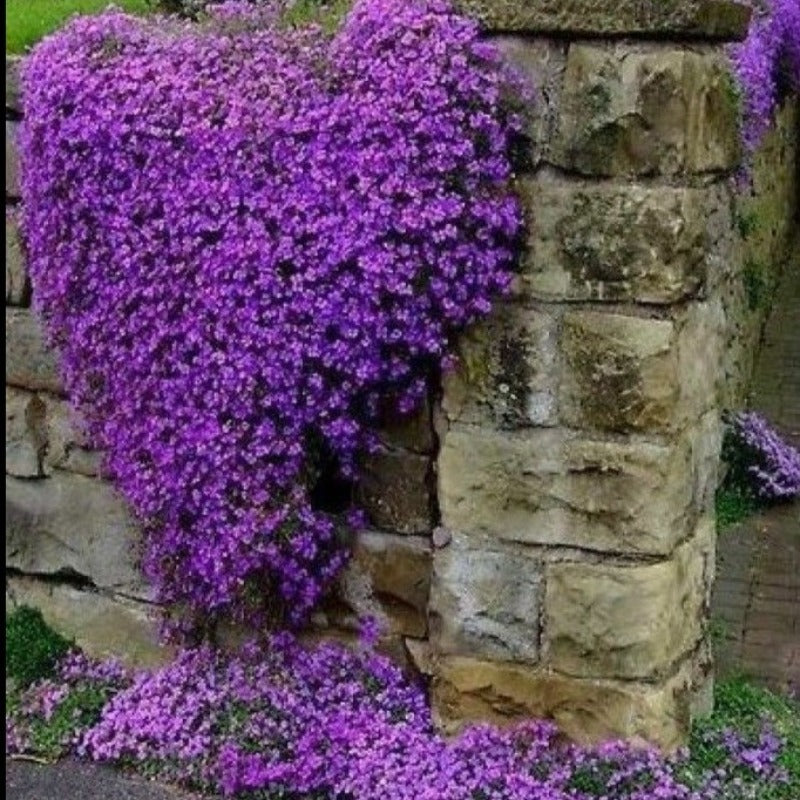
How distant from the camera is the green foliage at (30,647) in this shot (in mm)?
4023

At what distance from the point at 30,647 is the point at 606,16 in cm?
224

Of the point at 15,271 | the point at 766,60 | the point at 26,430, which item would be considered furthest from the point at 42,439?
the point at 766,60

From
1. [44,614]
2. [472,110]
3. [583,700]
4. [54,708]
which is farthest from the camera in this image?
[44,614]

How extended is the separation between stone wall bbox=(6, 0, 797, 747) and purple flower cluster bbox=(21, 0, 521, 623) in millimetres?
104

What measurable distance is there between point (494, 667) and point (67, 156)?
1.56 meters

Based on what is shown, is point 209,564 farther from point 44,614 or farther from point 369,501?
point 44,614

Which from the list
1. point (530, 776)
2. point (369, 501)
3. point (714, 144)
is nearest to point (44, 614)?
point (369, 501)

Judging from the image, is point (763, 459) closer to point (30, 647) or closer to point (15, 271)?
point (30, 647)

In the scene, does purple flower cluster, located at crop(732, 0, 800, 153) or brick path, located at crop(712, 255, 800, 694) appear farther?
purple flower cluster, located at crop(732, 0, 800, 153)

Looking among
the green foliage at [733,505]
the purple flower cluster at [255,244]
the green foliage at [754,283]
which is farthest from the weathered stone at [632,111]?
the green foliage at [754,283]

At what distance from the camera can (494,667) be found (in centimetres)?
349

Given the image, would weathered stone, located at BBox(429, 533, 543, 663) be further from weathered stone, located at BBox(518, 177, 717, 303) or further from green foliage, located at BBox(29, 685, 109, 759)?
green foliage, located at BBox(29, 685, 109, 759)

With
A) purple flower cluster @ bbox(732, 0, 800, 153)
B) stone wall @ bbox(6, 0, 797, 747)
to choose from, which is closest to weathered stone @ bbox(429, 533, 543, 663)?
stone wall @ bbox(6, 0, 797, 747)

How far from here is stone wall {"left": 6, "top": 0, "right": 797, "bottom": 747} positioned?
3.18 meters
